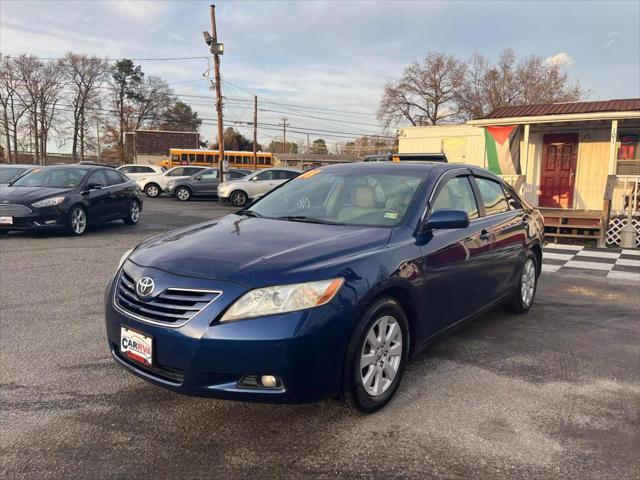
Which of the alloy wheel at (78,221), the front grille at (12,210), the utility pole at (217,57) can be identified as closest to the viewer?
the front grille at (12,210)

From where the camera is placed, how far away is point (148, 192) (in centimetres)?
2317

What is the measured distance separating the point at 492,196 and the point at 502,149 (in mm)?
9625

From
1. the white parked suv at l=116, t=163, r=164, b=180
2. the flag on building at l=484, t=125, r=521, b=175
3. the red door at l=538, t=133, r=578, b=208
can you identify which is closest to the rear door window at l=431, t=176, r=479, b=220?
the flag on building at l=484, t=125, r=521, b=175

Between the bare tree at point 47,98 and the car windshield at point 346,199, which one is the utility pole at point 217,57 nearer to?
the car windshield at point 346,199

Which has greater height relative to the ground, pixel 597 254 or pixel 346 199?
pixel 346 199

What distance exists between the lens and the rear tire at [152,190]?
2312 cm

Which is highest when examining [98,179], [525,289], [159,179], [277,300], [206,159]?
[206,159]

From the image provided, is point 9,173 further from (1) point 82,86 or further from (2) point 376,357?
(1) point 82,86

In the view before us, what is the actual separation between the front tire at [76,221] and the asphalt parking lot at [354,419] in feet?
16.7

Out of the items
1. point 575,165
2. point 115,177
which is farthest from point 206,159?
point 575,165

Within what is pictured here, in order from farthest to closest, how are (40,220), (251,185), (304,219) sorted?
(251,185) < (40,220) < (304,219)

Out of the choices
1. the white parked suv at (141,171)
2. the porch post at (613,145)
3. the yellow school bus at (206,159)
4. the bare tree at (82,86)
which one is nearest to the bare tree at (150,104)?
the bare tree at (82,86)

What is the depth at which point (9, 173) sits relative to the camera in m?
12.4

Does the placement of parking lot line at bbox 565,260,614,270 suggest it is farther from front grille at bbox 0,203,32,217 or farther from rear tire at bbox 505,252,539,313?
front grille at bbox 0,203,32,217
